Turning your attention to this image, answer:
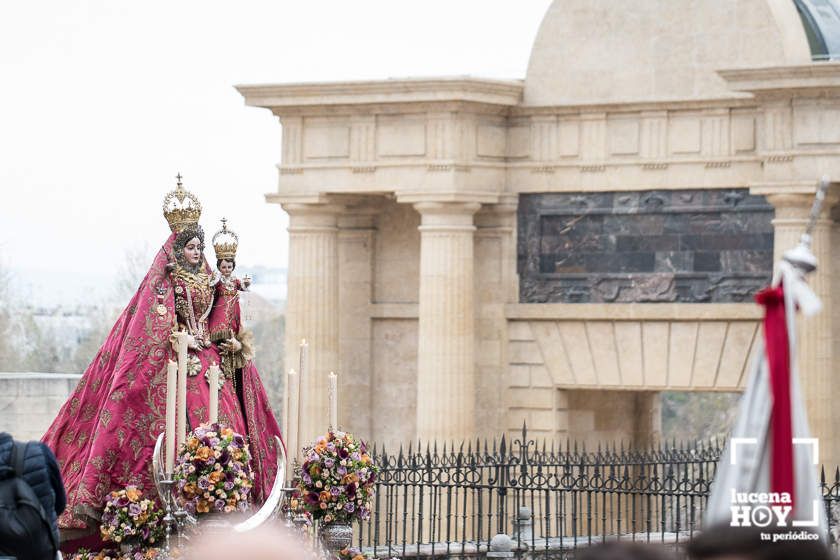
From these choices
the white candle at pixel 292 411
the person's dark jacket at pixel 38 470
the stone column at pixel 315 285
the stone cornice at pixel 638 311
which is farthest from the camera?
the stone column at pixel 315 285

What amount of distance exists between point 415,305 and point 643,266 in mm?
2863

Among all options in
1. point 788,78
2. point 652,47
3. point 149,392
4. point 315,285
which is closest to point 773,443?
point 149,392

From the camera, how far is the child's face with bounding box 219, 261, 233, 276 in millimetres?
12086

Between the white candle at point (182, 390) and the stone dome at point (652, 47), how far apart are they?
470 inches

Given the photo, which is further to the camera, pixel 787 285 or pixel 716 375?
pixel 716 375

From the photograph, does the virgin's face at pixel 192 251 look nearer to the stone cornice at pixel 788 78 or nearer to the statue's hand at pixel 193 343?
the statue's hand at pixel 193 343

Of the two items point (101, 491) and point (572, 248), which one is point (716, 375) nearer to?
point (572, 248)

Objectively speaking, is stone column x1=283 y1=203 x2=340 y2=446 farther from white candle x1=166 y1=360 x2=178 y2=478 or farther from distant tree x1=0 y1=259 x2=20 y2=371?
distant tree x1=0 y1=259 x2=20 y2=371

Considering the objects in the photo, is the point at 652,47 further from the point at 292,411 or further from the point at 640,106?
the point at 292,411

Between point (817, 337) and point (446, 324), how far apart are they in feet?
13.6

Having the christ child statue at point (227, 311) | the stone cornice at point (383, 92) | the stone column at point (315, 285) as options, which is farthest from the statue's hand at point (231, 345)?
the stone column at point (315, 285)

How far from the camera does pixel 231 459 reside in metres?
10.8

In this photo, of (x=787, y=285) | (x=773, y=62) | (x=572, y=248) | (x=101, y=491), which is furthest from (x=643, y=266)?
(x=787, y=285)

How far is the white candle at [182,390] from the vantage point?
10.6 metres
